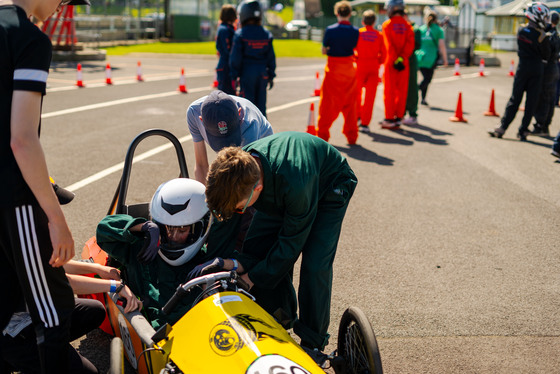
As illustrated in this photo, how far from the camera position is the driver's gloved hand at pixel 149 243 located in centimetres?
360

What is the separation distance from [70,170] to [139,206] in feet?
12.5

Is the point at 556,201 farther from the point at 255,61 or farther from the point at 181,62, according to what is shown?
the point at 181,62

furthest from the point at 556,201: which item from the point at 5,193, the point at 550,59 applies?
the point at 5,193

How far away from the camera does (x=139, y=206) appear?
4.43 metres

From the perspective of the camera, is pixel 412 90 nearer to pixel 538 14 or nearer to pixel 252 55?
pixel 538 14

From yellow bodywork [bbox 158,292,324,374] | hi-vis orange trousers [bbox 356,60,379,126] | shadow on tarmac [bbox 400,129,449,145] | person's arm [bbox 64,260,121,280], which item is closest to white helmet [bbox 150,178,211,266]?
person's arm [bbox 64,260,121,280]

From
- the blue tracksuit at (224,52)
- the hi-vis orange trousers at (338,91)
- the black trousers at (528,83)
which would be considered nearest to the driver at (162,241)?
the hi-vis orange trousers at (338,91)

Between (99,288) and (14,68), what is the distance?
1411 mm

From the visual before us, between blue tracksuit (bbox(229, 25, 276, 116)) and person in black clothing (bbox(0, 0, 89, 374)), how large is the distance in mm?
7010

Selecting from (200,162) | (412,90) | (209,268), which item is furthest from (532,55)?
(209,268)

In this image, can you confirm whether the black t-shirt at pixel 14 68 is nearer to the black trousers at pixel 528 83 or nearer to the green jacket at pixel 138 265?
the green jacket at pixel 138 265

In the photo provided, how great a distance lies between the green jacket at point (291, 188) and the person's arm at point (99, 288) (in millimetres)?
628

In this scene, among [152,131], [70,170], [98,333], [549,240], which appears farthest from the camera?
[70,170]

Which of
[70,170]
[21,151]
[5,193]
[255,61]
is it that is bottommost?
[70,170]
